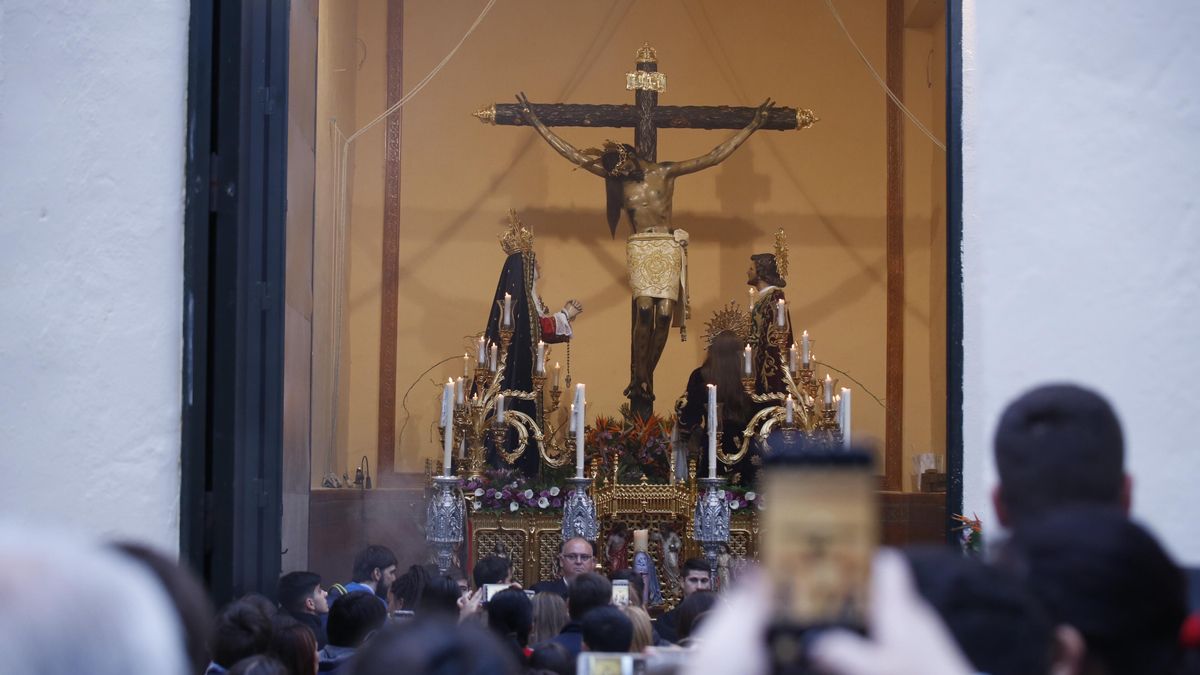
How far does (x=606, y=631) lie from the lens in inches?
143

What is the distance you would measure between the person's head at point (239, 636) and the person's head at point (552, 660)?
701 mm

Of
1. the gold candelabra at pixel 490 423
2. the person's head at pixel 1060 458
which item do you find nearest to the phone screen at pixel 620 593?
the gold candelabra at pixel 490 423

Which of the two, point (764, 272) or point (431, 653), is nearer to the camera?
point (431, 653)

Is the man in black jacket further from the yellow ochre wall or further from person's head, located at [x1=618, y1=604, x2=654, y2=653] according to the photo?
the yellow ochre wall

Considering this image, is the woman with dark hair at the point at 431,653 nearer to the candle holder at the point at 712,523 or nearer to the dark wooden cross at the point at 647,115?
the candle holder at the point at 712,523

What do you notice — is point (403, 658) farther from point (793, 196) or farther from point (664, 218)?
point (793, 196)

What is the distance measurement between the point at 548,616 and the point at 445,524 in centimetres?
260

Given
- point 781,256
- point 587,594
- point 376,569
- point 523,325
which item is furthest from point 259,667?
point 781,256

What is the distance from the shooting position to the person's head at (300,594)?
5.34 metres

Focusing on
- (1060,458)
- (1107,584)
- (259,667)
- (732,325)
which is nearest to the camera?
(1107,584)

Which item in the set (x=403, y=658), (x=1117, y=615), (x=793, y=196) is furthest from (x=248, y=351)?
(x=793, y=196)

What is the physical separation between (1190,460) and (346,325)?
7858 mm

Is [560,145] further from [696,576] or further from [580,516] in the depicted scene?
[696,576]

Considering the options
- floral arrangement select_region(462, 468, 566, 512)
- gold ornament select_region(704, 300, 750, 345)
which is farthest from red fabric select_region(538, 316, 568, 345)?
floral arrangement select_region(462, 468, 566, 512)
